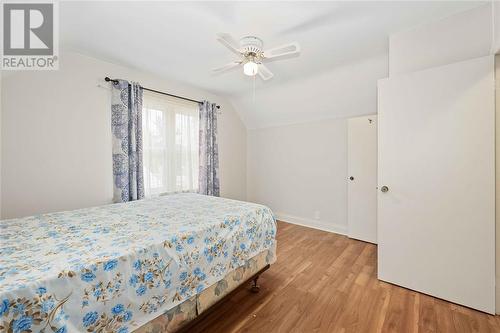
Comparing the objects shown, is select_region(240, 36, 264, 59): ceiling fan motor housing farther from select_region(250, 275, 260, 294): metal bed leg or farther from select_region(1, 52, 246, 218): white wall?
select_region(250, 275, 260, 294): metal bed leg

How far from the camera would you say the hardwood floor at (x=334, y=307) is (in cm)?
151

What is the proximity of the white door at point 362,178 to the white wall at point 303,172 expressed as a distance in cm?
15

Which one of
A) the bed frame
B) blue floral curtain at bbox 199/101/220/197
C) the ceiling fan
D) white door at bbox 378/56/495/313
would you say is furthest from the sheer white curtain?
white door at bbox 378/56/495/313

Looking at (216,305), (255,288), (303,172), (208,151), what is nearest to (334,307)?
(255,288)

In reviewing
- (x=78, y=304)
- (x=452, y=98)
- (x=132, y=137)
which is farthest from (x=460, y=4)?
(x=132, y=137)

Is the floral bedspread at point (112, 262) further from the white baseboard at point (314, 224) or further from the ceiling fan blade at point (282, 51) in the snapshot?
the white baseboard at point (314, 224)

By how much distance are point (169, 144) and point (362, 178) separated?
3.05 m

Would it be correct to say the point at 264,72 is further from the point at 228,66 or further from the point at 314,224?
the point at 314,224

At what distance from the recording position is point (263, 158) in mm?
4480

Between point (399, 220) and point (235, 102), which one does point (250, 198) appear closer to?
point (235, 102)

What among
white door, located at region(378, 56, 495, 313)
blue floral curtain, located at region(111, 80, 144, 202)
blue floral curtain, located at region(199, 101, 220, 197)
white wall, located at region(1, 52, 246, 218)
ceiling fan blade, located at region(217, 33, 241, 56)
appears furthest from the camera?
blue floral curtain, located at region(199, 101, 220, 197)

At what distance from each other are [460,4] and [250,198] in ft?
13.3

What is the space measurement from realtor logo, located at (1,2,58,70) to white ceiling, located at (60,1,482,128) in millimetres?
108

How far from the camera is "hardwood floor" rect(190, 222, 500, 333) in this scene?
4.96 ft
